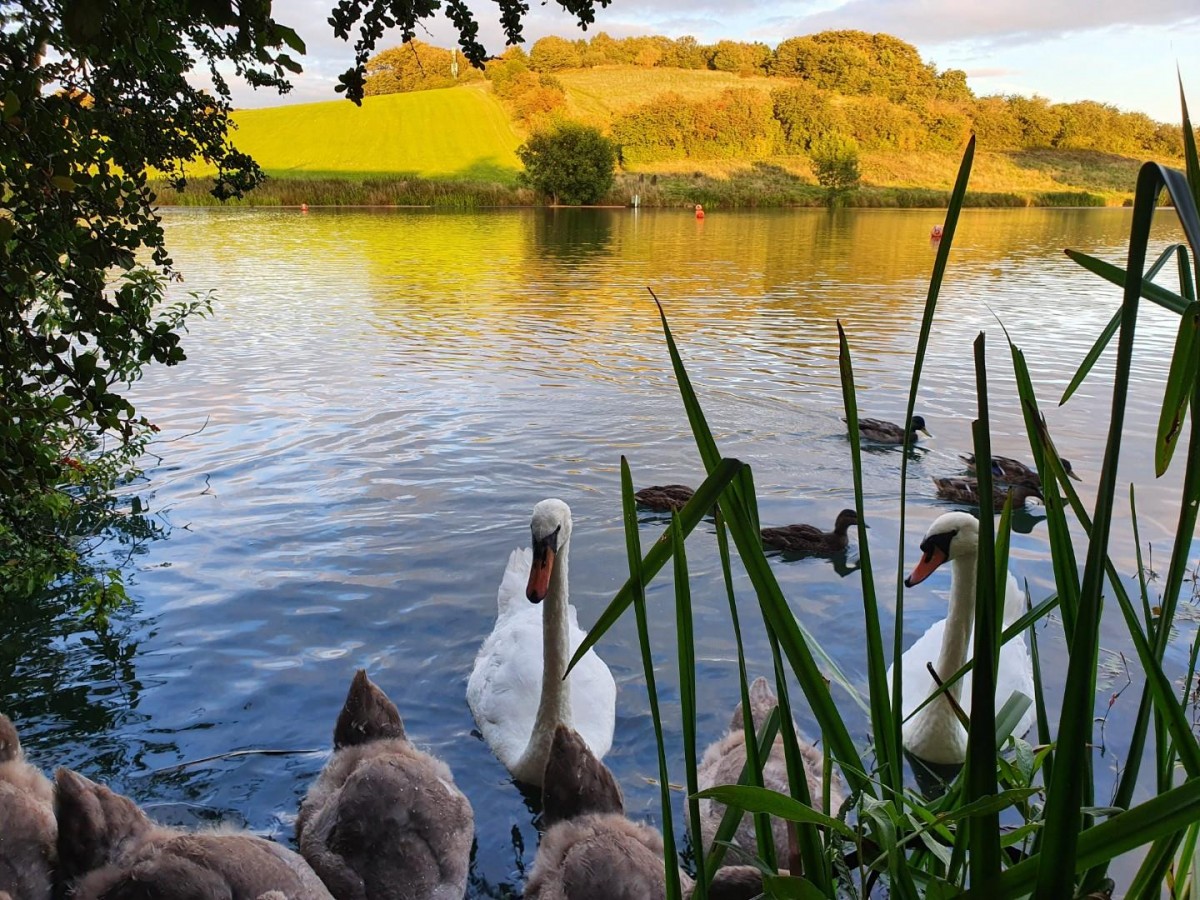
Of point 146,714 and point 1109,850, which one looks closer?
point 1109,850

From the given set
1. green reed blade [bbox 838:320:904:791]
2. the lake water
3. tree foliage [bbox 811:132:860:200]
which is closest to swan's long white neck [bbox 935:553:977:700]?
the lake water

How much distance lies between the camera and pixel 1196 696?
5156mm

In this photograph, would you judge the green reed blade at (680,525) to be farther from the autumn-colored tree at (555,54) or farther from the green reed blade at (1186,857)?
the autumn-colored tree at (555,54)

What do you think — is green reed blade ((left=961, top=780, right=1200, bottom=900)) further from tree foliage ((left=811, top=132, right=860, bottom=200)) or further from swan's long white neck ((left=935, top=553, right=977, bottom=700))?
tree foliage ((left=811, top=132, right=860, bottom=200))

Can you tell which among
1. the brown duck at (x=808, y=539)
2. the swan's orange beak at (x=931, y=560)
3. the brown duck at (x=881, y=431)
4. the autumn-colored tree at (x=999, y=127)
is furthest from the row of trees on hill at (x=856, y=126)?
the swan's orange beak at (x=931, y=560)

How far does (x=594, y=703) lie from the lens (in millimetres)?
5035

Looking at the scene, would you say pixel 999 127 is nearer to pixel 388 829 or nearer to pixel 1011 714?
pixel 388 829

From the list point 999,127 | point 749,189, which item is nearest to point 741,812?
point 749,189

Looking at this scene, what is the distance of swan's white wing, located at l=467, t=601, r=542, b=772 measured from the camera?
489cm

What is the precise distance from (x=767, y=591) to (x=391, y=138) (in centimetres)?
9422

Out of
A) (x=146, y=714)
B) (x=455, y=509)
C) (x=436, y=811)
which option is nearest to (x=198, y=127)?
(x=146, y=714)

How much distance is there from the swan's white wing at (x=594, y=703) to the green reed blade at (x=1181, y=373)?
3.80 m

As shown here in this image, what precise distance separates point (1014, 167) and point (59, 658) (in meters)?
104

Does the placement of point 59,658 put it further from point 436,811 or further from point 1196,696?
point 1196,696
